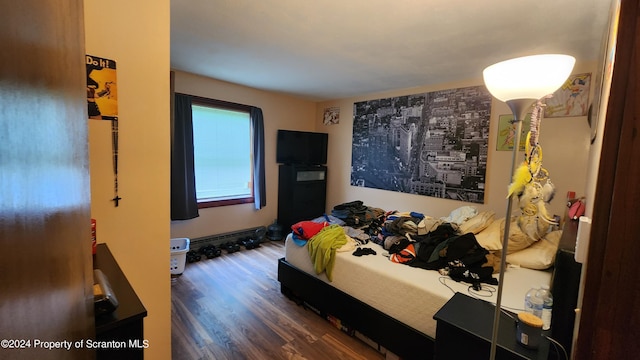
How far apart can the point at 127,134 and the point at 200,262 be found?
252 centimetres

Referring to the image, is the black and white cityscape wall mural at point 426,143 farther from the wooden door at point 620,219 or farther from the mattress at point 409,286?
the wooden door at point 620,219

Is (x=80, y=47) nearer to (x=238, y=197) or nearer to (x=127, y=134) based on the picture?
(x=127, y=134)

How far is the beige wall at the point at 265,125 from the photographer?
3518 mm

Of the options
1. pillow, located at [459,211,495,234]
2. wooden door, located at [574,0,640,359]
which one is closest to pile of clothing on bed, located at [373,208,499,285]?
pillow, located at [459,211,495,234]

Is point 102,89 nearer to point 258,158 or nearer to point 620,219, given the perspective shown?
point 620,219

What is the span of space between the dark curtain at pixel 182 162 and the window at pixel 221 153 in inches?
6.8

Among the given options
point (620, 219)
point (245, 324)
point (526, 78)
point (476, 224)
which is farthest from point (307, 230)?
point (620, 219)

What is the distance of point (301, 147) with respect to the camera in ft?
15.0

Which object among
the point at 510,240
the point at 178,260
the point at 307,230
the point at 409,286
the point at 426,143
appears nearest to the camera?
the point at 409,286

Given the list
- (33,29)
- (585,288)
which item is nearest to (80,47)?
(33,29)

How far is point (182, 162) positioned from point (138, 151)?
2.17 metres

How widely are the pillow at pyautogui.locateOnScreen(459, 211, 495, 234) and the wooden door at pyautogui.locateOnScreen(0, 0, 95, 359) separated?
2.55 meters

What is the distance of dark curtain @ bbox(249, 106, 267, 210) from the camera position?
13.4ft

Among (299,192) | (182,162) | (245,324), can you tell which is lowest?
(245,324)
